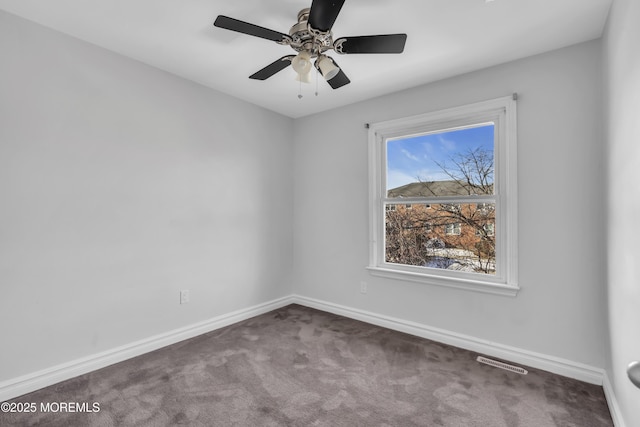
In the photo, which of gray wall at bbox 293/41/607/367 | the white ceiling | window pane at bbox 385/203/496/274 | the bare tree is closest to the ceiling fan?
the white ceiling

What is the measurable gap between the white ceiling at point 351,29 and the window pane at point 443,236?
4.00ft

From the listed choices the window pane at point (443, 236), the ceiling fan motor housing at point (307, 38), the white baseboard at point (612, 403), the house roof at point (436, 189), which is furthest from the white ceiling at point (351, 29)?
the white baseboard at point (612, 403)

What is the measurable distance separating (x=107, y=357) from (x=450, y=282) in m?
2.81

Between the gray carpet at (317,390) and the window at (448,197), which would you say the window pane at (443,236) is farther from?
the gray carpet at (317,390)

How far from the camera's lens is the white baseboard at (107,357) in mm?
1934

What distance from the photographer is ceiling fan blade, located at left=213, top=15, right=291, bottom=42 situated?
1.59 meters

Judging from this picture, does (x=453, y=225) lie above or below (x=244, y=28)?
below

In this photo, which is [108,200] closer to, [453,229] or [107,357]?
[107,357]

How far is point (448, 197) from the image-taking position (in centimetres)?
282

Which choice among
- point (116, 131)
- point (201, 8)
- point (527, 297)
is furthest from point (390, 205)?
point (116, 131)

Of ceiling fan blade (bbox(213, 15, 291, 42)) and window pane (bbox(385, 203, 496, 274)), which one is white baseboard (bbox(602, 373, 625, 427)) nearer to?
Answer: window pane (bbox(385, 203, 496, 274))

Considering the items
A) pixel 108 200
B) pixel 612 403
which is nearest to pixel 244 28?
pixel 108 200

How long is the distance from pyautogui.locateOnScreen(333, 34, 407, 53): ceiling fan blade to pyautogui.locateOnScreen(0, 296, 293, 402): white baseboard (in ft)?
8.66

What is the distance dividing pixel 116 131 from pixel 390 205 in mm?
2514
